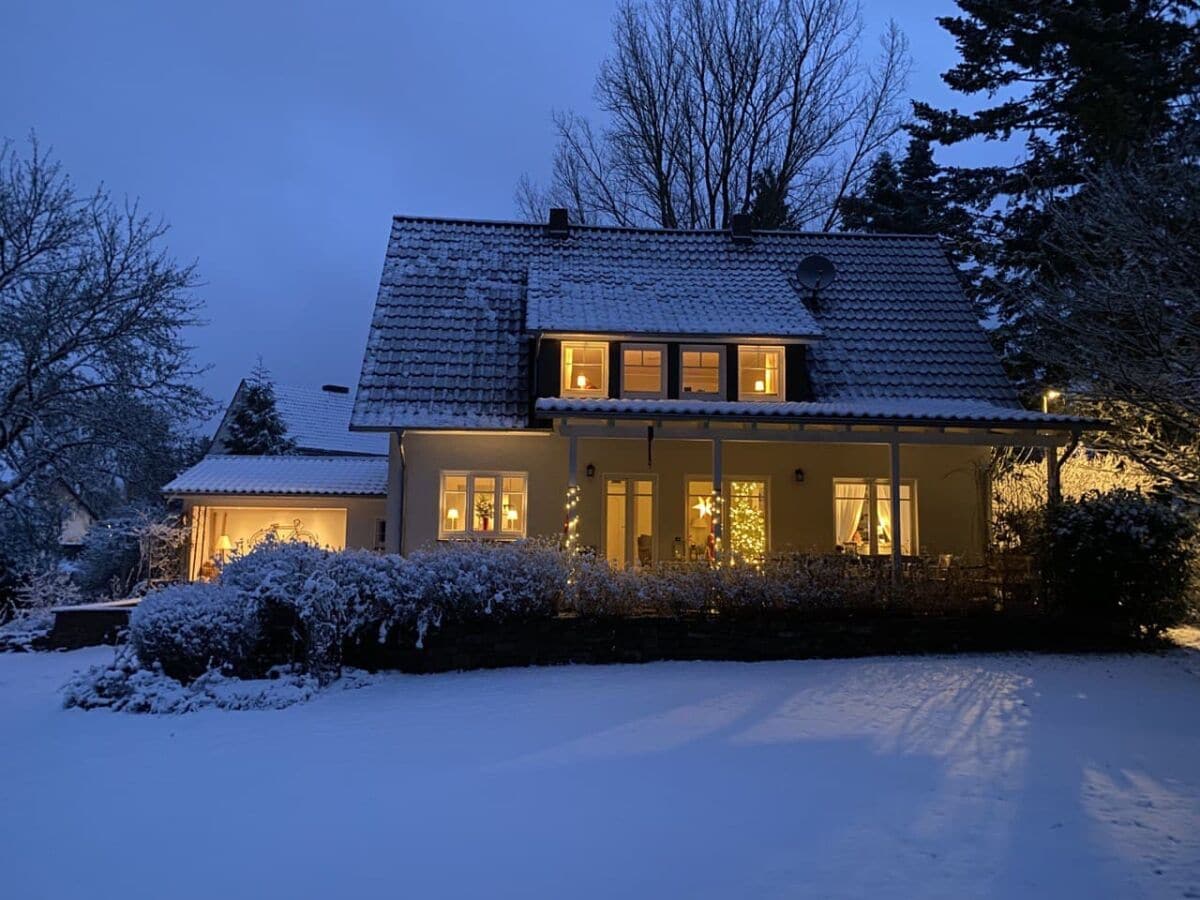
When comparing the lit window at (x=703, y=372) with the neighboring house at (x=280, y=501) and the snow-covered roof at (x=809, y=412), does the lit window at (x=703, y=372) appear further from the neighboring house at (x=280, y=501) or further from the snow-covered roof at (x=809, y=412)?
the neighboring house at (x=280, y=501)

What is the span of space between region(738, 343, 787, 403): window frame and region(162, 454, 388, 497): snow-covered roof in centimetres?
839

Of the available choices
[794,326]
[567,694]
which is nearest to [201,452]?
[794,326]

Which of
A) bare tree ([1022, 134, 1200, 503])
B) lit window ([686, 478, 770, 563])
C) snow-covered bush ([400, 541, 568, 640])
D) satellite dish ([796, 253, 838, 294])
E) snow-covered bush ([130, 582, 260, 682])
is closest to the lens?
snow-covered bush ([130, 582, 260, 682])

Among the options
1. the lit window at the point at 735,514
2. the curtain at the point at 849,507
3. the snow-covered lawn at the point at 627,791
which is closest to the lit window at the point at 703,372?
the lit window at the point at 735,514

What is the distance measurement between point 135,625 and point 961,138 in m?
23.0

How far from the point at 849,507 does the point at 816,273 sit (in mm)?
5068

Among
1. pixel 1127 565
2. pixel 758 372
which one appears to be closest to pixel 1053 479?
pixel 1127 565

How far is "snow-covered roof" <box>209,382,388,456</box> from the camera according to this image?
92.6 feet

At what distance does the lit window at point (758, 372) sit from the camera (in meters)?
15.6

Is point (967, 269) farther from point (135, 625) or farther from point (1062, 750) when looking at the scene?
point (135, 625)

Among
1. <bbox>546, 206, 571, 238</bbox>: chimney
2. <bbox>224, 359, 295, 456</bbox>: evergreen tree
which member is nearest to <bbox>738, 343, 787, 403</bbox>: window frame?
<bbox>546, 206, 571, 238</bbox>: chimney

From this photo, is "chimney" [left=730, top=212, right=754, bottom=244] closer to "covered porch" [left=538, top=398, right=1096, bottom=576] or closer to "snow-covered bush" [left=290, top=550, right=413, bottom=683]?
"covered porch" [left=538, top=398, right=1096, bottom=576]

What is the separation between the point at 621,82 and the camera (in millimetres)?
26125

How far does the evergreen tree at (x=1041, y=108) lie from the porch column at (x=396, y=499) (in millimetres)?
A: 12258
